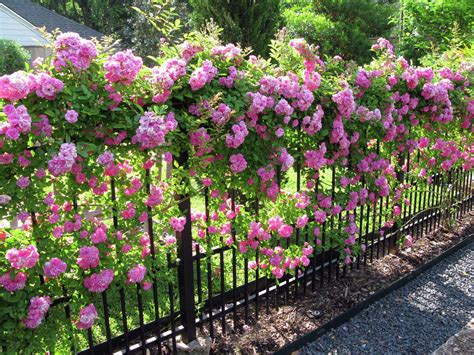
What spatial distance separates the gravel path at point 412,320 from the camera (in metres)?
2.90

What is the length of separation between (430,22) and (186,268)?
1051 cm

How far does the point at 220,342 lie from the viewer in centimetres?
282

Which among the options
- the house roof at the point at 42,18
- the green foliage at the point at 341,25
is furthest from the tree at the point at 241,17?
the house roof at the point at 42,18

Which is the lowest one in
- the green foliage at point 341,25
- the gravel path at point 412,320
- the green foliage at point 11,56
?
the gravel path at point 412,320

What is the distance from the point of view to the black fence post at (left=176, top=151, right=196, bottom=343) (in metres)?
2.45

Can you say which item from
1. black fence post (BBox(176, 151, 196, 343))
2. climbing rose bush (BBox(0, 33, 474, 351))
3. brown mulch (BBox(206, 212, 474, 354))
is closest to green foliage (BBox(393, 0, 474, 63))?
brown mulch (BBox(206, 212, 474, 354))

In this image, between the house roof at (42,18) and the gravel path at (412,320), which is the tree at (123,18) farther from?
the gravel path at (412,320)

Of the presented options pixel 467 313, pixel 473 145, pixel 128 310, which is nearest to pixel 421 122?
pixel 473 145

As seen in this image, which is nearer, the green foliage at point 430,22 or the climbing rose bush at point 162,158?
the climbing rose bush at point 162,158

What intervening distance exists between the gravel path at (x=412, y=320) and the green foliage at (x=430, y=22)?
7260 millimetres

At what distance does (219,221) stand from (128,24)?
2719 cm

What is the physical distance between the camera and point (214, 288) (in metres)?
3.59

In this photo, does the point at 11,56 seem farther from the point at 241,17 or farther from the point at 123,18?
the point at 123,18

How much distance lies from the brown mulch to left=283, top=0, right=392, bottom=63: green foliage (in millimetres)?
9269
